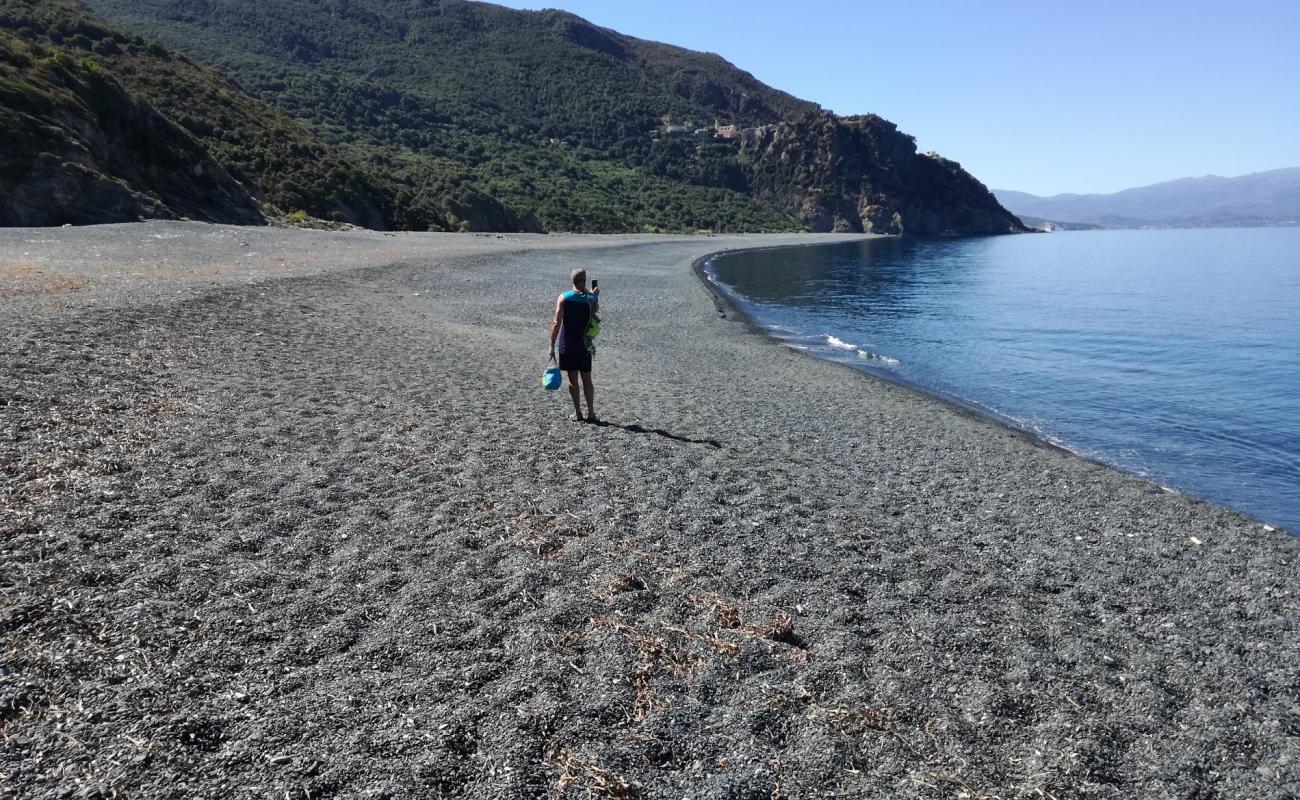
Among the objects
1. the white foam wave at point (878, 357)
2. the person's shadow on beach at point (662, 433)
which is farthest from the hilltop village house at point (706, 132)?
the person's shadow on beach at point (662, 433)

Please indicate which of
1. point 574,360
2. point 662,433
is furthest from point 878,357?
point 574,360

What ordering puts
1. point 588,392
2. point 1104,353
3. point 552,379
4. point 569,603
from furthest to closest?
point 1104,353 < point 588,392 < point 552,379 < point 569,603

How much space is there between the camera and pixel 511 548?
5.83 meters

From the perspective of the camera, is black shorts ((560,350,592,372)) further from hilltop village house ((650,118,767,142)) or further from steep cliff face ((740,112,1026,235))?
hilltop village house ((650,118,767,142))

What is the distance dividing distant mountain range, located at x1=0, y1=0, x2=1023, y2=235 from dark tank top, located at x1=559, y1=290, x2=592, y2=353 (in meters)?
27.8

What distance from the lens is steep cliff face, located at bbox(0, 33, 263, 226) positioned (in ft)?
86.5

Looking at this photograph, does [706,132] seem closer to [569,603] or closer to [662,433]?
[662,433]

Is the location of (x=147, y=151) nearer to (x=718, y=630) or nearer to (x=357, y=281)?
(x=357, y=281)

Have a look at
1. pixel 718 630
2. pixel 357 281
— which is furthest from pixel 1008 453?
pixel 357 281

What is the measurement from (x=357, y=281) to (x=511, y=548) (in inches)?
721

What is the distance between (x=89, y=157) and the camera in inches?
1148

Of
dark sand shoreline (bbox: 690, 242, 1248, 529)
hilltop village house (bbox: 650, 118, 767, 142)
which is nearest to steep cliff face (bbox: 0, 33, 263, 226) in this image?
dark sand shoreline (bbox: 690, 242, 1248, 529)

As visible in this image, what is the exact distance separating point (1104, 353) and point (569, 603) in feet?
80.9

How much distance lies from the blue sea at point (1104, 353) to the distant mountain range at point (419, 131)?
28182 mm
